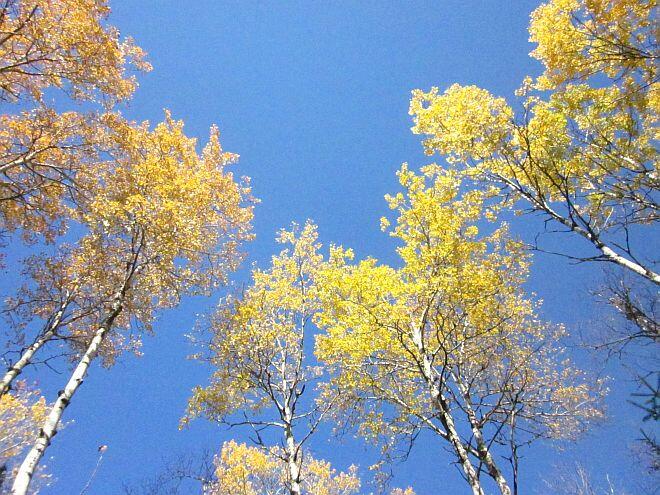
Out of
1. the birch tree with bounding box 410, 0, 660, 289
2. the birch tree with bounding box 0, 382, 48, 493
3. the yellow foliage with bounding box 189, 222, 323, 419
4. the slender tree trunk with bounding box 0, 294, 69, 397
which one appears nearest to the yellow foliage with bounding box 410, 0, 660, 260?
the birch tree with bounding box 410, 0, 660, 289

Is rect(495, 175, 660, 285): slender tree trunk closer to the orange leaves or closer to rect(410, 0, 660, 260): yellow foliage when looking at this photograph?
rect(410, 0, 660, 260): yellow foliage

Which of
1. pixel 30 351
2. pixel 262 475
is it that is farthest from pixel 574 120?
pixel 262 475

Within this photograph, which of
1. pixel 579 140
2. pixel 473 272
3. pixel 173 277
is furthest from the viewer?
pixel 173 277

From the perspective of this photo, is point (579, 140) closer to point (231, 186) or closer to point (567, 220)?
point (567, 220)

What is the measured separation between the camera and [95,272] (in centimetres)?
814

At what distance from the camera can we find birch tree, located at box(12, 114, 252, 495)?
23.6 feet

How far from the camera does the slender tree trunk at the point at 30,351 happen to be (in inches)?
249

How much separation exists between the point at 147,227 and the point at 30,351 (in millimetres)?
3410

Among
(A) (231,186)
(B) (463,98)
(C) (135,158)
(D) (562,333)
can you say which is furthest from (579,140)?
(C) (135,158)

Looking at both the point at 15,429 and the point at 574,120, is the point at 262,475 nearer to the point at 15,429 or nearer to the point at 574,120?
the point at 15,429

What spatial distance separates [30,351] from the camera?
23.1ft

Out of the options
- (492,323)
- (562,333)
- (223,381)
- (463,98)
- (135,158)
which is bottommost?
(223,381)

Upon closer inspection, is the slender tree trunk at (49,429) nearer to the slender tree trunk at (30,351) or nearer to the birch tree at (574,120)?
the slender tree trunk at (30,351)

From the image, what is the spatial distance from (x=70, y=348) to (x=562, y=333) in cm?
1215
